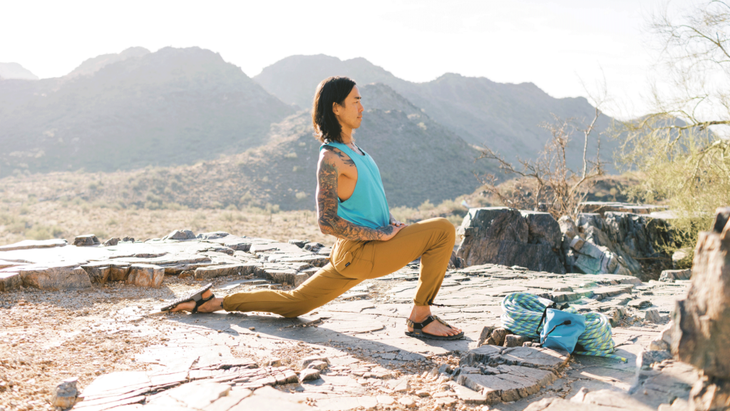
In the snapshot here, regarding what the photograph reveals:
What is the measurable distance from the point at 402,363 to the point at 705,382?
66.0 inches

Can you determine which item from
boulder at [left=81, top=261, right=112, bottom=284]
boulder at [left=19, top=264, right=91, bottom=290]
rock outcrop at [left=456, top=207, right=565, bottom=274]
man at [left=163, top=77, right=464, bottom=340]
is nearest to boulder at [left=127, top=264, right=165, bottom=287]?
boulder at [left=81, top=261, right=112, bottom=284]

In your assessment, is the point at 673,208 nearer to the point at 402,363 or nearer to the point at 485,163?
the point at 402,363

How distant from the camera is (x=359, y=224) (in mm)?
3064

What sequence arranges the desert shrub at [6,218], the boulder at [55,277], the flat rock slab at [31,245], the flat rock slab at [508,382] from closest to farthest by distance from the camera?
the flat rock slab at [508,382] → the boulder at [55,277] → the flat rock slab at [31,245] → the desert shrub at [6,218]

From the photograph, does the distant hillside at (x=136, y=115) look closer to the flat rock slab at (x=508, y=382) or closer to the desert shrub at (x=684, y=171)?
the desert shrub at (x=684, y=171)

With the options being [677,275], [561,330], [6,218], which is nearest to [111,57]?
[6,218]

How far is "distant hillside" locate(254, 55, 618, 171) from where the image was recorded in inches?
2253

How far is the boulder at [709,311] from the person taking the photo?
4.25ft

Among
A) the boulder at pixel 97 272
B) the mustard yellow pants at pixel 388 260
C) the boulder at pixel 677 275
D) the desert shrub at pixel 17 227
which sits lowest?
the desert shrub at pixel 17 227

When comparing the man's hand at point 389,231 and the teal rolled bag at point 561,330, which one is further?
the man's hand at point 389,231

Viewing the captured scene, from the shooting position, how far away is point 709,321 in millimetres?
1326

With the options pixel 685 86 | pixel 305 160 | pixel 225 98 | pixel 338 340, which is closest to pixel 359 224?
pixel 338 340

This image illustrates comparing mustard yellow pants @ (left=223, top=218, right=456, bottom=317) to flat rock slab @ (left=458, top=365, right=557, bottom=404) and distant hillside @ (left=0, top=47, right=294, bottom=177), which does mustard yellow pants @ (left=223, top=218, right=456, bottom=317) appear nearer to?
flat rock slab @ (left=458, top=365, right=557, bottom=404)

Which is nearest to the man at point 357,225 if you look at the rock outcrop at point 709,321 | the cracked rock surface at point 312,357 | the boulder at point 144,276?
the cracked rock surface at point 312,357
